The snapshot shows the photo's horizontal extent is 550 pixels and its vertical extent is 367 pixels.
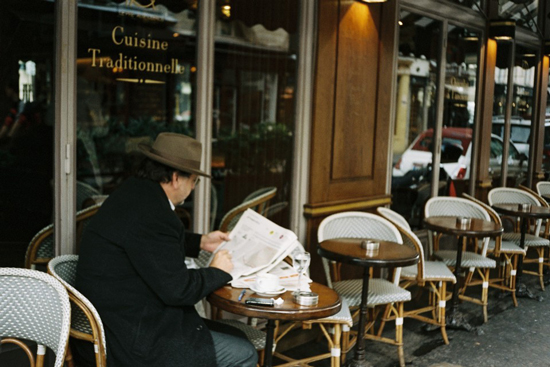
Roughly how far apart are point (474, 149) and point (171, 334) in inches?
221

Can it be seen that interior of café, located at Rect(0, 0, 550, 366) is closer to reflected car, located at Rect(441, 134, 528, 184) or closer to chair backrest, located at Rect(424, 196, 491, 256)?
reflected car, located at Rect(441, 134, 528, 184)

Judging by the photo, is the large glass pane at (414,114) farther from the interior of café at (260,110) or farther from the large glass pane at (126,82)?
the large glass pane at (126,82)

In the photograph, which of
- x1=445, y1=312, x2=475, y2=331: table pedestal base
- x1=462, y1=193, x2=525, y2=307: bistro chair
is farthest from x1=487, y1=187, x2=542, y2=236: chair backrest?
x1=445, y1=312, x2=475, y2=331: table pedestal base

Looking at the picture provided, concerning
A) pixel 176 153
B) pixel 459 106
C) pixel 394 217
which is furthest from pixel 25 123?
pixel 459 106

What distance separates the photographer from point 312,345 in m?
4.36

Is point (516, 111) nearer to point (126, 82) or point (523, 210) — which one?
point (523, 210)

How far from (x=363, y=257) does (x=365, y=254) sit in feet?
0.30

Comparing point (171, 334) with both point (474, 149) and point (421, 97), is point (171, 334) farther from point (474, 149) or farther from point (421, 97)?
point (474, 149)

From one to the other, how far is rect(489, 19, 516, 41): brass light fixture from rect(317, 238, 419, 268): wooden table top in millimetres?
4141

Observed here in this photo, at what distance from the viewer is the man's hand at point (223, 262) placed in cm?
260

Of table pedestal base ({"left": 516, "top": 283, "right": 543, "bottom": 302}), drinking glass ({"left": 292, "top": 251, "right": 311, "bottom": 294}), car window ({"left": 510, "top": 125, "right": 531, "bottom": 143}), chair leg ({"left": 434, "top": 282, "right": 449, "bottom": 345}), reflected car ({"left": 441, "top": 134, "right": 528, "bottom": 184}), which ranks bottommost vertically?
table pedestal base ({"left": 516, "top": 283, "right": 543, "bottom": 302})

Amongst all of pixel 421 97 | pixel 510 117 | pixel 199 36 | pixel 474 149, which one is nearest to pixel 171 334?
pixel 199 36

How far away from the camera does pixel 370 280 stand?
13.6ft

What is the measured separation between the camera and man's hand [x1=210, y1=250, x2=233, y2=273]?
2.60 metres
